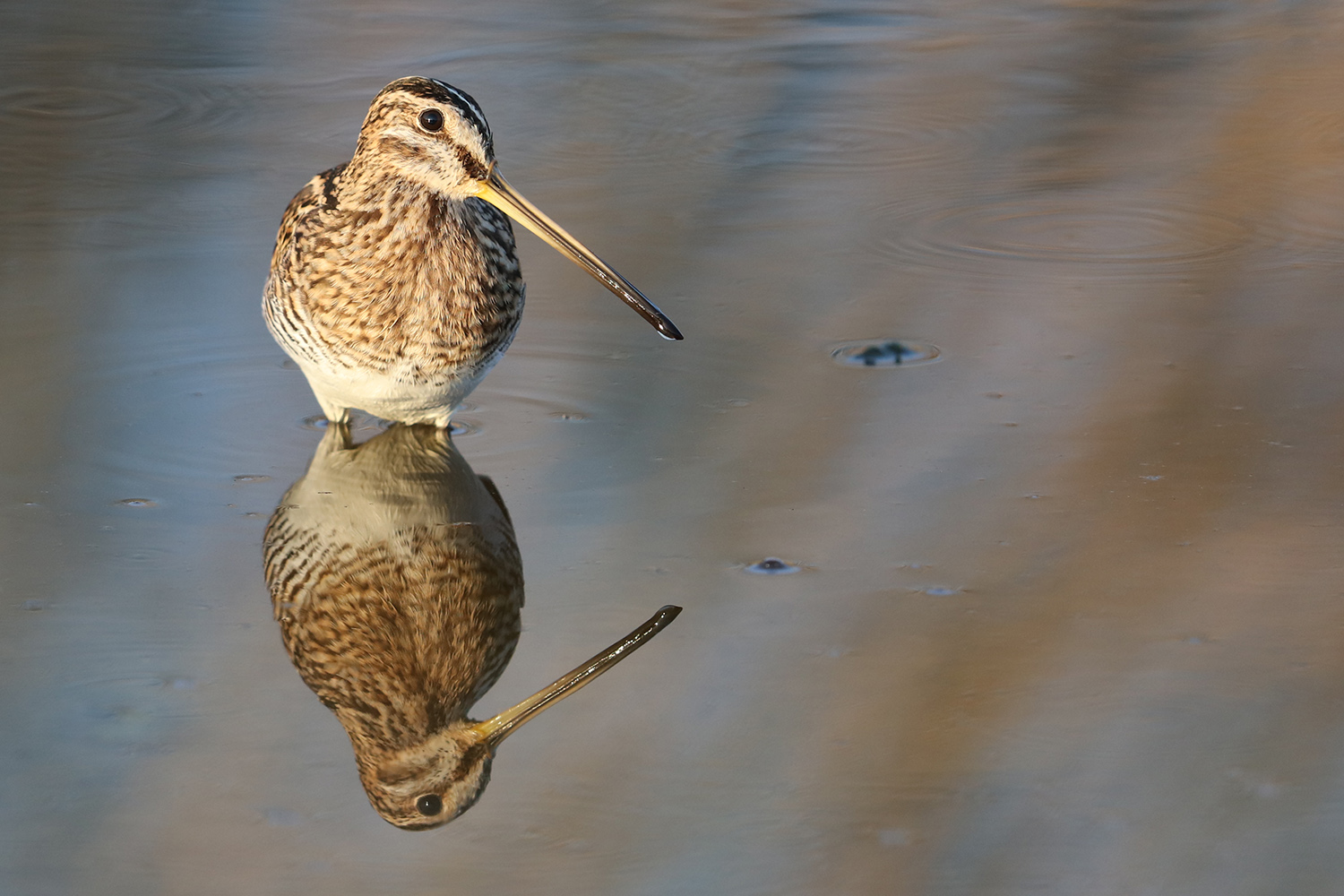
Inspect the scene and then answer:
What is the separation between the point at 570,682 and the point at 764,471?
3.43ft

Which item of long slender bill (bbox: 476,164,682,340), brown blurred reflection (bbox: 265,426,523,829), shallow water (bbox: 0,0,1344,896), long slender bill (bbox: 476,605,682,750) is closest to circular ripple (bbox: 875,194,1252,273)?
shallow water (bbox: 0,0,1344,896)

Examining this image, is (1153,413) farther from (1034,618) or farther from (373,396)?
(373,396)

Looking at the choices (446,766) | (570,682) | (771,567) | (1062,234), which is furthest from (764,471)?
(1062,234)

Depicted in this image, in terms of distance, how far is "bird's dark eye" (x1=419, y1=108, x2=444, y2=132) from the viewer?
4332mm

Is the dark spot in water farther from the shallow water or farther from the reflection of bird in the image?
the reflection of bird

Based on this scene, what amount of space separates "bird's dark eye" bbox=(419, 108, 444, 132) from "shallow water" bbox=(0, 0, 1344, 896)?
0.81 metres

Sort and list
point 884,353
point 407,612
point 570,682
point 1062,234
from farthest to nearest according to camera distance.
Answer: point 1062,234 → point 884,353 → point 407,612 → point 570,682

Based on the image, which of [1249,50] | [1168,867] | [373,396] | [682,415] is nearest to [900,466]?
[682,415]

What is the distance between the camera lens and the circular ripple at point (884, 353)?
16.2 feet

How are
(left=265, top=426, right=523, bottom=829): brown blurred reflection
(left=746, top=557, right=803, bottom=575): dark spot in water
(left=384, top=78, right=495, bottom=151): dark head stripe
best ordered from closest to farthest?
1. (left=265, top=426, right=523, bottom=829): brown blurred reflection
2. (left=746, top=557, right=803, bottom=575): dark spot in water
3. (left=384, top=78, right=495, bottom=151): dark head stripe

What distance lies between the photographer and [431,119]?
434cm

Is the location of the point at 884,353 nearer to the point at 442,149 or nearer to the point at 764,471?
the point at 764,471

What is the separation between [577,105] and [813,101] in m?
0.95

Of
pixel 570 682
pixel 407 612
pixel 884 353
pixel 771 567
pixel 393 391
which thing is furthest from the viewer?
pixel 884 353
